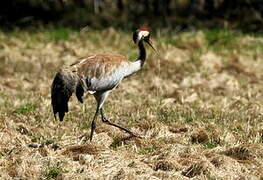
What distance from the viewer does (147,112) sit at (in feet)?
28.3

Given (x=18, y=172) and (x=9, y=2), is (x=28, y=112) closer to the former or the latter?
(x=18, y=172)

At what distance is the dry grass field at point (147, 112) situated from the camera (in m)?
6.11

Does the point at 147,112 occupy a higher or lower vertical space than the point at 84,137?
lower

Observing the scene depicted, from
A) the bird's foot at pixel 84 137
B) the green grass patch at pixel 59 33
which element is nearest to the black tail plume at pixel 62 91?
the bird's foot at pixel 84 137

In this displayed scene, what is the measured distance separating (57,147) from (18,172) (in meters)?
1.07

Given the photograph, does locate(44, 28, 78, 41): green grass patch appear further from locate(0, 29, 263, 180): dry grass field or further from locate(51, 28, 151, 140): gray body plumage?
locate(51, 28, 151, 140): gray body plumage

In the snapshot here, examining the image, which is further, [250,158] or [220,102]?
[220,102]

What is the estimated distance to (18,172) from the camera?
5.87 m

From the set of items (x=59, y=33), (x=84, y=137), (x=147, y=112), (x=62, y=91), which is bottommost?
(x=59, y=33)

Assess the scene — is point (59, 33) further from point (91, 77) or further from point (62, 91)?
point (62, 91)

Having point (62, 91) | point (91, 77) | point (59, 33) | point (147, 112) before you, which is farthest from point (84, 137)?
point (59, 33)

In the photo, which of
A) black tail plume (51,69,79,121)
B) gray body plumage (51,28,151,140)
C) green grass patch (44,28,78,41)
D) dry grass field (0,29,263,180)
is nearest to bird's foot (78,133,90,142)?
dry grass field (0,29,263,180)

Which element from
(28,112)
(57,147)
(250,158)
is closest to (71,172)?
(57,147)

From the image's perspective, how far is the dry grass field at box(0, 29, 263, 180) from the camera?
6.11m
